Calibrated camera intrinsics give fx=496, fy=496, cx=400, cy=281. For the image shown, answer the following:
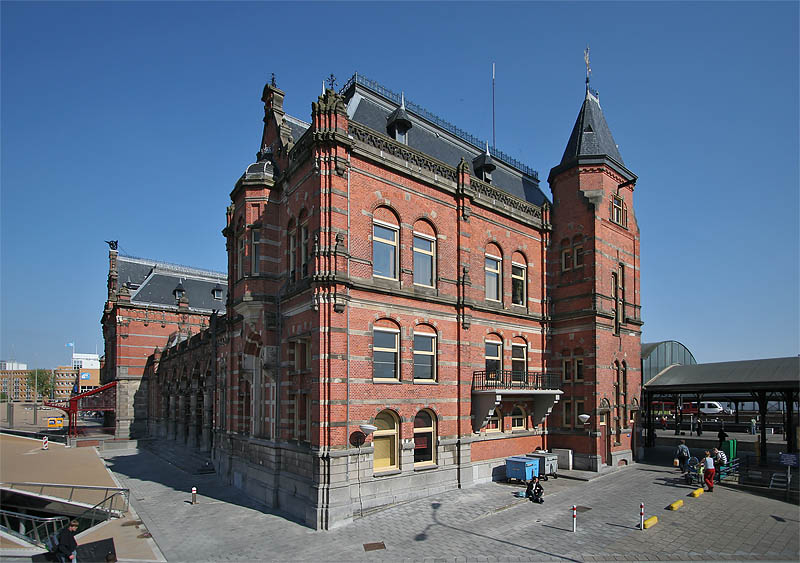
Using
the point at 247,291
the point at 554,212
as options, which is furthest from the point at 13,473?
the point at 554,212

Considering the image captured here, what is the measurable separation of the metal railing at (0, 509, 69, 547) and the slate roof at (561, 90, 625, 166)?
1134 inches

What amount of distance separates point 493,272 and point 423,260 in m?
5.04

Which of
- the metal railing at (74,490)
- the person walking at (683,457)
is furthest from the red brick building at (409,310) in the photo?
the metal railing at (74,490)

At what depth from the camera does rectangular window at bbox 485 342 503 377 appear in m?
24.3

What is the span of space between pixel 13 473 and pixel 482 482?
27.0 m

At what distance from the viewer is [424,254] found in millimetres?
22156

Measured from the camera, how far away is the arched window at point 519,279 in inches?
1043

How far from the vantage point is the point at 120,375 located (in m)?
49.0

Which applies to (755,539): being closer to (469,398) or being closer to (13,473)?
(469,398)

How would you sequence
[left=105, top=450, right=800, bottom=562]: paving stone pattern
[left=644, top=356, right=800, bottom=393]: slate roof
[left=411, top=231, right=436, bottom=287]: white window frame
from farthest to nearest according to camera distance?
[left=644, top=356, right=800, bottom=393]: slate roof
[left=411, top=231, right=436, bottom=287]: white window frame
[left=105, top=450, right=800, bottom=562]: paving stone pattern

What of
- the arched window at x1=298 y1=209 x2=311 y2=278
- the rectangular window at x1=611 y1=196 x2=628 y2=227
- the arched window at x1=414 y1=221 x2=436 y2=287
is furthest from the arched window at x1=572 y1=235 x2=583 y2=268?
the arched window at x1=298 y1=209 x2=311 y2=278

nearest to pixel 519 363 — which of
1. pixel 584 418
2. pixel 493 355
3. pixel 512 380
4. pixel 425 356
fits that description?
pixel 512 380

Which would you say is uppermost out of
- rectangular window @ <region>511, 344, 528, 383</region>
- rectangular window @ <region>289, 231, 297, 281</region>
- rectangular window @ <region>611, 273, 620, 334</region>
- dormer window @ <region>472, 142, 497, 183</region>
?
dormer window @ <region>472, 142, 497, 183</region>

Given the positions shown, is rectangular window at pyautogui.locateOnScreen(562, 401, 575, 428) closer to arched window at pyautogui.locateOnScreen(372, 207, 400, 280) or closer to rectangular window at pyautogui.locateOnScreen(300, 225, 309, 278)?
arched window at pyautogui.locateOnScreen(372, 207, 400, 280)
